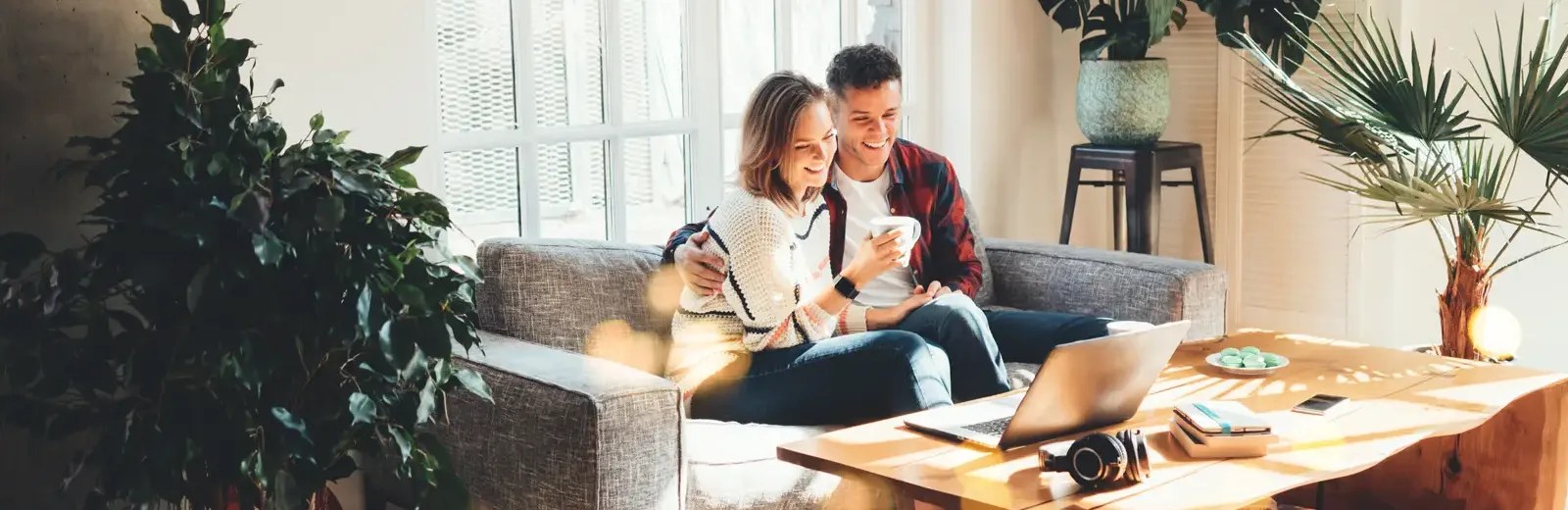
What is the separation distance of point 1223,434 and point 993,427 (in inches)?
12.8

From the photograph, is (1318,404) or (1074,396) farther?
(1318,404)

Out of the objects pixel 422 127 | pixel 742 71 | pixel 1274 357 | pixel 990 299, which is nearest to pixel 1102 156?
pixel 990 299

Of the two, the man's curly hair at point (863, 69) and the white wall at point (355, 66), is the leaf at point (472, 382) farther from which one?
the man's curly hair at point (863, 69)

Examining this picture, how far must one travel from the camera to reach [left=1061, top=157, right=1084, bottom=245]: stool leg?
156 inches

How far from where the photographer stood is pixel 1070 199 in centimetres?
400

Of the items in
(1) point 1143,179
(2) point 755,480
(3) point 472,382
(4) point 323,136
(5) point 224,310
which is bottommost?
(2) point 755,480

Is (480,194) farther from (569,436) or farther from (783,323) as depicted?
(569,436)

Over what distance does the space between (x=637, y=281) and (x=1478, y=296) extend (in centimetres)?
173

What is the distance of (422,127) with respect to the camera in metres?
2.75

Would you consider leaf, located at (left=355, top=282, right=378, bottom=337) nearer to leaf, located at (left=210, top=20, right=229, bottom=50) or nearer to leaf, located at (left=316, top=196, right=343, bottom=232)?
leaf, located at (left=316, top=196, right=343, bottom=232)

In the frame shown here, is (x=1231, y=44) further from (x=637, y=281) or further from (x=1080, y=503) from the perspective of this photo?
(x=1080, y=503)

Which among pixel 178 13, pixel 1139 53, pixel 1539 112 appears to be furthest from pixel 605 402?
pixel 1139 53

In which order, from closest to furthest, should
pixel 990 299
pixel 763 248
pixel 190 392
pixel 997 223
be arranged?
pixel 190 392 < pixel 763 248 < pixel 990 299 < pixel 997 223

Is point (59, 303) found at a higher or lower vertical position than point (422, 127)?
lower
